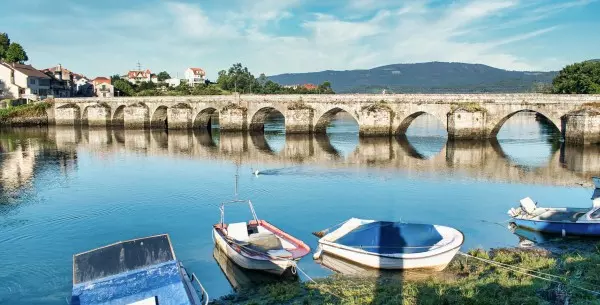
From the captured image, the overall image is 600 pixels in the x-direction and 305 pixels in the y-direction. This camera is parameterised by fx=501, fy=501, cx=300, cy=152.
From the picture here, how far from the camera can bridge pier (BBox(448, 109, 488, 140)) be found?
5031 cm

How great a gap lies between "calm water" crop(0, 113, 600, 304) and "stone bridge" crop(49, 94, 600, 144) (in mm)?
2666

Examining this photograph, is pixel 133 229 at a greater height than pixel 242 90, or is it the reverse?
pixel 242 90

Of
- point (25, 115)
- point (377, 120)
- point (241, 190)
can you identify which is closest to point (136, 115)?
point (25, 115)

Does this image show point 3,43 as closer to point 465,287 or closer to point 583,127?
point 583,127

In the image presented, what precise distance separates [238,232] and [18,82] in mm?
85823

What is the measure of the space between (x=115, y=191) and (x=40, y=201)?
4251 millimetres

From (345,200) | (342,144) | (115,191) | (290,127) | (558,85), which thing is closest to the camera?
(345,200)

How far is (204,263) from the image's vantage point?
17734 mm

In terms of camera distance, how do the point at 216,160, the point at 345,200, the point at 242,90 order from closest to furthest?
1. the point at 345,200
2. the point at 216,160
3. the point at 242,90

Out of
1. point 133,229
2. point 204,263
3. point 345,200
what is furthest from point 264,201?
point 204,263

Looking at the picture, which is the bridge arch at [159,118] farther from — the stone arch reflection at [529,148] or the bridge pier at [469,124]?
the stone arch reflection at [529,148]

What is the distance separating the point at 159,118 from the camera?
247ft

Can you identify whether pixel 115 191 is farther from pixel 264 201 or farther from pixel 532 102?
pixel 532 102

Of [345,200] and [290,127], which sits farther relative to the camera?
[290,127]
